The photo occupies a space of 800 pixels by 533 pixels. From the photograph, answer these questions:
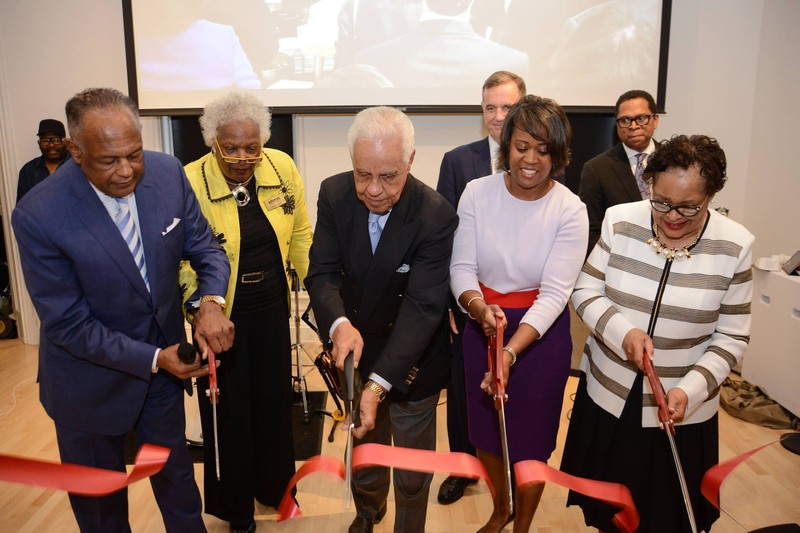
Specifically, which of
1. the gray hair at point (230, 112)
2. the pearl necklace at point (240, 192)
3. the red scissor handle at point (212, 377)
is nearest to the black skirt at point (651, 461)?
the red scissor handle at point (212, 377)

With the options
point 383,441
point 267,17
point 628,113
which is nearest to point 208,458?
point 383,441

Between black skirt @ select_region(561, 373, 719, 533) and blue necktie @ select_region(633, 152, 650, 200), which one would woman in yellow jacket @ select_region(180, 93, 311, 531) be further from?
blue necktie @ select_region(633, 152, 650, 200)

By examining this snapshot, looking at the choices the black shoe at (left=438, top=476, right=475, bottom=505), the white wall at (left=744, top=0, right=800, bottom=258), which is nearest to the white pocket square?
the black shoe at (left=438, top=476, right=475, bottom=505)

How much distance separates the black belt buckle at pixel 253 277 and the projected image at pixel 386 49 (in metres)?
2.43

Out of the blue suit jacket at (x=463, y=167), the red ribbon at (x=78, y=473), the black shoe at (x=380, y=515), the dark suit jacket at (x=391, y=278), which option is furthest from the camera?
the blue suit jacket at (x=463, y=167)

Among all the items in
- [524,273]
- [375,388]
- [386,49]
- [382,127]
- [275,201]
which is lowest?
[375,388]

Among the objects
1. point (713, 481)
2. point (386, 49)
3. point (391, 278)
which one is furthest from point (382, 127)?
point (386, 49)

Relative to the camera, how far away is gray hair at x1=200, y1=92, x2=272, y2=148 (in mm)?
2223

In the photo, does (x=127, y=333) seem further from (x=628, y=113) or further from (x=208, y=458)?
(x=628, y=113)

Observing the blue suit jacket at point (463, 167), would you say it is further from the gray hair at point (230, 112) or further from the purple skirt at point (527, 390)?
the gray hair at point (230, 112)

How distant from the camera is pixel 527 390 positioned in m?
2.19

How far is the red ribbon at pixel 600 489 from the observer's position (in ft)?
6.06

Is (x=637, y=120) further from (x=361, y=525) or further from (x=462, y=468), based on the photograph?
(x=361, y=525)

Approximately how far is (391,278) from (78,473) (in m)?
1.11
